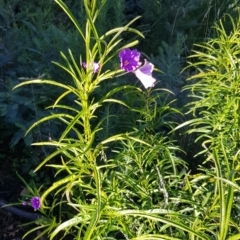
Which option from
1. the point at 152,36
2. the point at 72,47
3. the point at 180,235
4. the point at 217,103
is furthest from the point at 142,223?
the point at 152,36

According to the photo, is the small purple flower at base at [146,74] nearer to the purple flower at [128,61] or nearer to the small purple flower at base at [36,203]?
the purple flower at [128,61]

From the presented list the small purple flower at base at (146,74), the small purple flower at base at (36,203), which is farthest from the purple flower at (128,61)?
the small purple flower at base at (36,203)

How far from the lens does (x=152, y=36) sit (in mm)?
3818

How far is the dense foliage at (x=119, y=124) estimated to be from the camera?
1.51 meters

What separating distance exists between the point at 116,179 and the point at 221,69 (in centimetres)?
58

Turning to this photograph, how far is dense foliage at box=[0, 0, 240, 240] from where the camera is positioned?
1.51m

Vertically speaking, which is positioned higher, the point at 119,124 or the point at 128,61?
the point at 128,61

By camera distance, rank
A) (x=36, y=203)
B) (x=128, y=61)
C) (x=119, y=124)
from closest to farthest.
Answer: (x=128, y=61) → (x=36, y=203) → (x=119, y=124)

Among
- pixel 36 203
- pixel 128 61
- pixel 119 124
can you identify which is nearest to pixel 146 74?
pixel 128 61

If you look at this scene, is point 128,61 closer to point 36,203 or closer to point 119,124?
point 36,203

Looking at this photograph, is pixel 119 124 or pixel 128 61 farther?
pixel 119 124

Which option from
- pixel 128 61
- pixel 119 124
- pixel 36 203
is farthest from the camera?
pixel 119 124

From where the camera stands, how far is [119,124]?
2.56 meters

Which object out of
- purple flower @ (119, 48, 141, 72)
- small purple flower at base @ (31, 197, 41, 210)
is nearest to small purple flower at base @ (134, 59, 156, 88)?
purple flower @ (119, 48, 141, 72)
